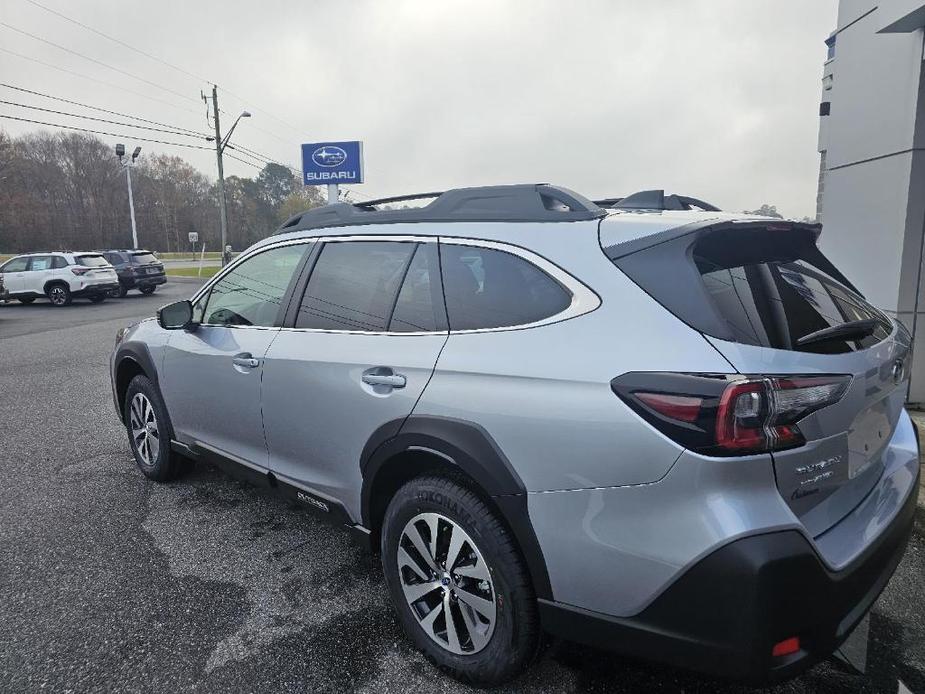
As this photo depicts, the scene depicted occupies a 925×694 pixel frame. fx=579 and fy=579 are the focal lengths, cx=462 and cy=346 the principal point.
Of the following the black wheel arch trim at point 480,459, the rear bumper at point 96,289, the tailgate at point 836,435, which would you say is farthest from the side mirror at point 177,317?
the rear bumper at point 96,289

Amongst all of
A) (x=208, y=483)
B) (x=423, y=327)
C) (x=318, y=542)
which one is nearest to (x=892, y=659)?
(x=423, y=327)

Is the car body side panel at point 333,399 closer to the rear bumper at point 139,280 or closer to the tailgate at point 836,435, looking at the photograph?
the tailgate at point 836,435

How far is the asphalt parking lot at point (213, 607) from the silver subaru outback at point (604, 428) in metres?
0.37

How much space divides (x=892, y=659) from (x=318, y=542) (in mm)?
2666

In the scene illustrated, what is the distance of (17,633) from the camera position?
8.14 ft

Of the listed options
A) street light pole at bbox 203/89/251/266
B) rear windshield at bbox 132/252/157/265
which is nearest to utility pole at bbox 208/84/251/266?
street light pole at bbox 203/89/251/266

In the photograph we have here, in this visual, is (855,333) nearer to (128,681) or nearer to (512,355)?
(512,355)

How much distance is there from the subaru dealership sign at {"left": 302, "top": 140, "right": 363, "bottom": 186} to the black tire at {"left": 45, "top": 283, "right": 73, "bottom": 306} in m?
14.9

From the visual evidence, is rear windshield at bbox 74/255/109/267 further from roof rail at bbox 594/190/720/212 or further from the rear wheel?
roof rail at bbox 594/190/720/212

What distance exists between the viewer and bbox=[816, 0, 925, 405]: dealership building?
208 inches

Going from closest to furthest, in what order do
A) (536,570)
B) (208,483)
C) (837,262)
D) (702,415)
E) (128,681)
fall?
(702,415) → (536,570) → (128,681) → (208,483) → (837,262)

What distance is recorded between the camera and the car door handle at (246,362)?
2.92m

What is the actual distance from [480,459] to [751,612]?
863 mm

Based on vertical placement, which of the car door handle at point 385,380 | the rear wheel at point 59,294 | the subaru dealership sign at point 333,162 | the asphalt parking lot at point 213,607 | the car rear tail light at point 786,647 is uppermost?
the subaru dealership sign at point 333,162
